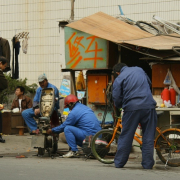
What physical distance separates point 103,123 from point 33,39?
26.9 feet

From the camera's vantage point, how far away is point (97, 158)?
9.99 m

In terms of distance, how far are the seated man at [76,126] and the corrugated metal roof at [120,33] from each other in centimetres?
173

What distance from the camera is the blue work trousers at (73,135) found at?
1069 centimetres

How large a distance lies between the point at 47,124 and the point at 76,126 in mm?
600

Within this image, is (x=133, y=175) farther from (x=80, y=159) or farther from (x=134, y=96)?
(x=80, y=159)

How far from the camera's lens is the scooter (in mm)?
10836

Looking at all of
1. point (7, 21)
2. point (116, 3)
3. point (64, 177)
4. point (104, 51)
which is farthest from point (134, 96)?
point (7, 21)

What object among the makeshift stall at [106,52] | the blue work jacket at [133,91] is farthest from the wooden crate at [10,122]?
the blue work jacket at [133,91]

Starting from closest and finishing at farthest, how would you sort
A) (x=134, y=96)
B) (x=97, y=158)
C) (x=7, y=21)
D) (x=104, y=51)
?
(x=134, y=96) < (x=97, y=158) < (x=104, y=51) < (x=7, y=21)

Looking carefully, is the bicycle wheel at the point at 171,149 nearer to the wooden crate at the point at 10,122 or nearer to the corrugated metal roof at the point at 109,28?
the corrugated metal roof at the point at 109,28

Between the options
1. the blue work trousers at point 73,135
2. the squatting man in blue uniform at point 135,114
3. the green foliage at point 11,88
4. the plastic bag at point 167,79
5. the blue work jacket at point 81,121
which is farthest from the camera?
the green foliage at point 11,88

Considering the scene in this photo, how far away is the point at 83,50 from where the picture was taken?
42.0ft

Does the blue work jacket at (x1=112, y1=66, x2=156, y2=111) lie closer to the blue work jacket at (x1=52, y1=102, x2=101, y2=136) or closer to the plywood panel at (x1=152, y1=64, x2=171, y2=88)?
the blue work jacket at (x1=52, y1=102, x2=101, y2=136)

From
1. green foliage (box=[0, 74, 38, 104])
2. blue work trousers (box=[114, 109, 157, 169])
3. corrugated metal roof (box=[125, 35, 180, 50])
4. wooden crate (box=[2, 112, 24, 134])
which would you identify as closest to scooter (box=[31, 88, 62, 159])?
corrugated metal roof (box=[125, 35, 180, 50])
